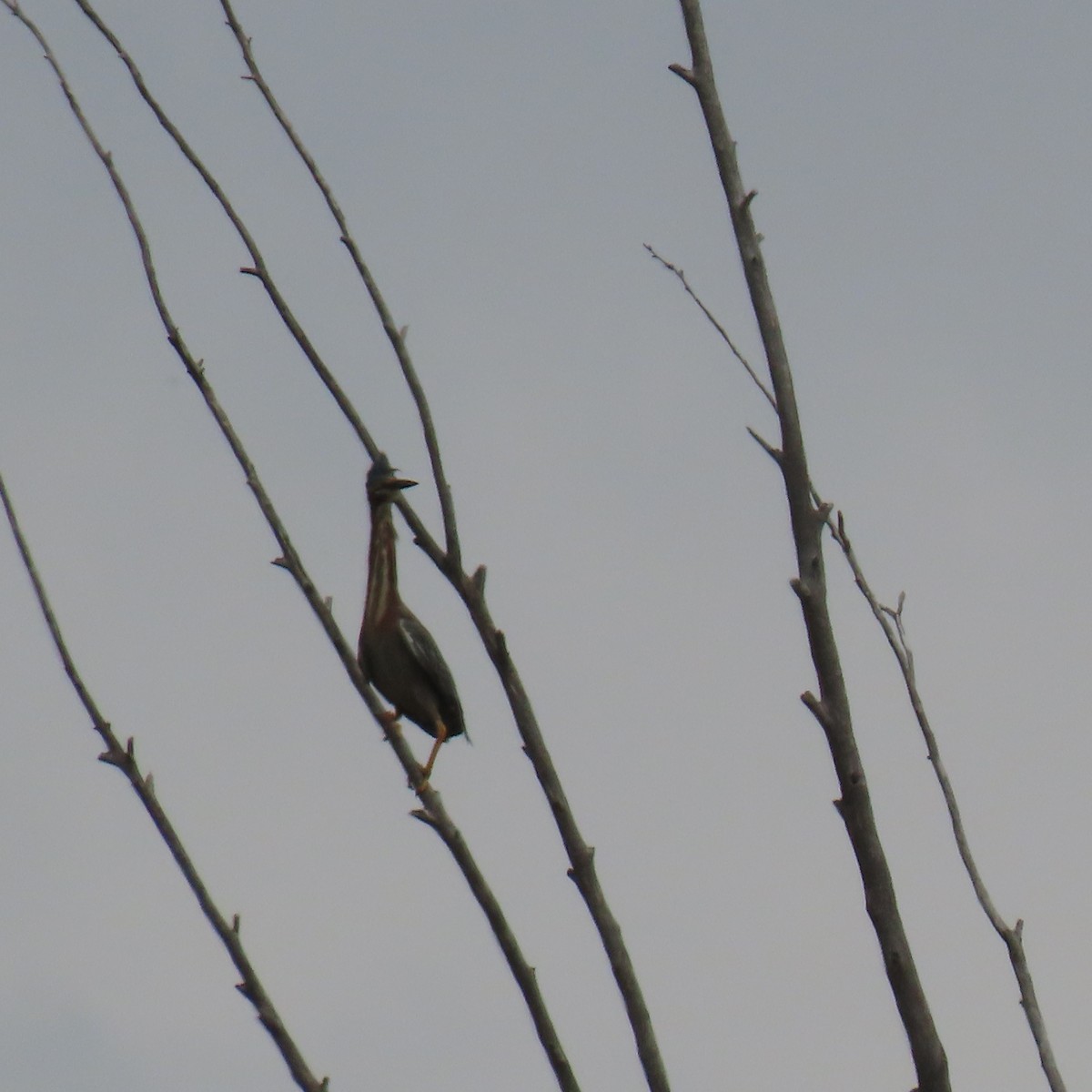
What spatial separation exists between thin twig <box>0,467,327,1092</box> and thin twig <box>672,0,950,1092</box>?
1240 millimetres

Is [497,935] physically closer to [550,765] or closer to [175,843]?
[550,765]

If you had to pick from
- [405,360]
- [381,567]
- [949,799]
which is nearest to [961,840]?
[949,799]

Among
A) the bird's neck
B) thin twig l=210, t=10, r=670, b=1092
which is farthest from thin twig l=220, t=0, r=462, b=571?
the bird's neck

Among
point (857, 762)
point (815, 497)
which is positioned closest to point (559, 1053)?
point (857, 762)

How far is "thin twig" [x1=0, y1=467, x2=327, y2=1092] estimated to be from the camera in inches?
128

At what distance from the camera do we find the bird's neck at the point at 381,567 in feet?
26.9

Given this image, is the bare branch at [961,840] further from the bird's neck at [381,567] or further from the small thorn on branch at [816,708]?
the bird's neck at [381,567]

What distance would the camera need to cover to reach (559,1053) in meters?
3.19

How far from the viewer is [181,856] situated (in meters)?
3.36

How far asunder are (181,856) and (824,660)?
1.51 meters

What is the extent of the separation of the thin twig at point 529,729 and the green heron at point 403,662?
4.76 m

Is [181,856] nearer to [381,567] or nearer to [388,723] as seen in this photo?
[388,723]

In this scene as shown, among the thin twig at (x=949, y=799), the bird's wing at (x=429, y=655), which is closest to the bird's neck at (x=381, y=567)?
the bird's wing at (x=429, y=655)

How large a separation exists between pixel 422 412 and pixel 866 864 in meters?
1.59
